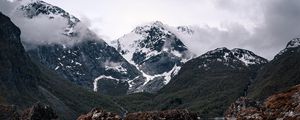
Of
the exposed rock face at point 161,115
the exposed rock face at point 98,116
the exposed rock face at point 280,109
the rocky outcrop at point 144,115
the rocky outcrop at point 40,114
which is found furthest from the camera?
the rocky outcrop at point 40,114

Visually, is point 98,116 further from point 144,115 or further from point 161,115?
point 161,115

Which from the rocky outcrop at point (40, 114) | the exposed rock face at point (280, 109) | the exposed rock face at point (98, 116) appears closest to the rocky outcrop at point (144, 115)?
the exposed rock face at point (98, 116)

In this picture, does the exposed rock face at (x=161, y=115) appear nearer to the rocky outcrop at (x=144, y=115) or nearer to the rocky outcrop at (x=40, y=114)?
the rocky outcrop at (x=144, y=115)

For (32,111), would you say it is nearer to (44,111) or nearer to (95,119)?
(44,111)

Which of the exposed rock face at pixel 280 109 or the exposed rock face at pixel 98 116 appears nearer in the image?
the exposed rock face at pixel 280 109

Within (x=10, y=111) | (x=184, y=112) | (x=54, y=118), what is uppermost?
(x=10, y=111)

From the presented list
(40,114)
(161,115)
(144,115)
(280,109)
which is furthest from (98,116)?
(40,114)

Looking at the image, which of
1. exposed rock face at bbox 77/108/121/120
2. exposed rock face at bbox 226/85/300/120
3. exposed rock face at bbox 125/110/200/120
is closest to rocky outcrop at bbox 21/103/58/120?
exposed rock face at bbox 125/110/200/120

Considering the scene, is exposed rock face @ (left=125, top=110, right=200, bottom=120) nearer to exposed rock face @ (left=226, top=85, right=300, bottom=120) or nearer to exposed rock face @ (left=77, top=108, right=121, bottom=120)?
exposed rock face @ (left=77, top=108, right=121, bottom=120)

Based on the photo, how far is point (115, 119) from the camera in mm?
30625

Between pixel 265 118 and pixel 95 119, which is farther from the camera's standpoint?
pixel 95 119

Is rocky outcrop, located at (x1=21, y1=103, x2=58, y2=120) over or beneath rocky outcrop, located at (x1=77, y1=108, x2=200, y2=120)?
over

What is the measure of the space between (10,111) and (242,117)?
159m

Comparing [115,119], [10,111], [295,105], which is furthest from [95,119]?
[10,111]
